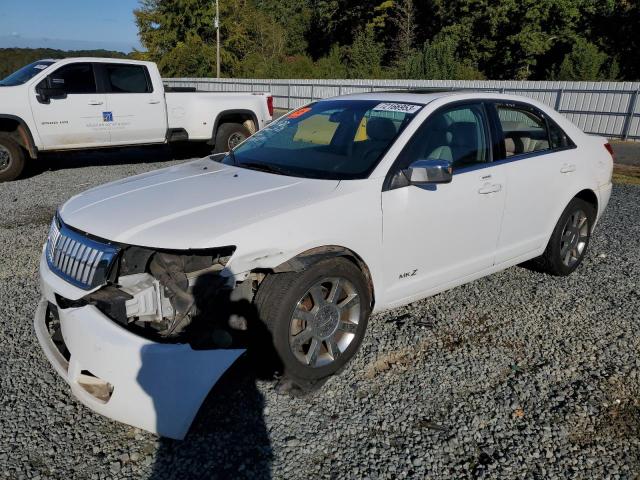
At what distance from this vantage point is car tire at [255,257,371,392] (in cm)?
288

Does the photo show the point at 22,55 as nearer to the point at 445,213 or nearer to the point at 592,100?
the point at 592,100

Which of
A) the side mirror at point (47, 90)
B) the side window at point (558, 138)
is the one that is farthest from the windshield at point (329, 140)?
the side mirror at point (47, 90)

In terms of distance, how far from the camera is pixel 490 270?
4180 mm

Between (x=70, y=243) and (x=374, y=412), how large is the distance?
1896 mm

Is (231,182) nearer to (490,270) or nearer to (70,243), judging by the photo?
(70,243)

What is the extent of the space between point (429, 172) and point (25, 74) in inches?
338

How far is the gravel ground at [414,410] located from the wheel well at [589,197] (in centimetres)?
95

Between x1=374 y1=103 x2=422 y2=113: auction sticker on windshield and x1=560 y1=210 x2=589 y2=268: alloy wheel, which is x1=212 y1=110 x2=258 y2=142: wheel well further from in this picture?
x1=560 y1=210 x2=589 y2=268: alloy wheel

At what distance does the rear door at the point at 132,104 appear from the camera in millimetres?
9688

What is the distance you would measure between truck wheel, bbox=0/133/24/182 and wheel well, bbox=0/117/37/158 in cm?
15

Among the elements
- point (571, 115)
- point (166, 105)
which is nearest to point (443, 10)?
point (571, 115)

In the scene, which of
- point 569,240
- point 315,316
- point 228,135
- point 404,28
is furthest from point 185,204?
point 404,28

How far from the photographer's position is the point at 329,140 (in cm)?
405

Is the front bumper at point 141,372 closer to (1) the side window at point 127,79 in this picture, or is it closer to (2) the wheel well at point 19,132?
(2) the wheel well at point 19,132
